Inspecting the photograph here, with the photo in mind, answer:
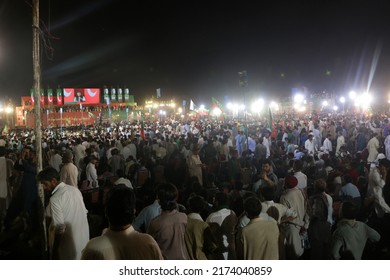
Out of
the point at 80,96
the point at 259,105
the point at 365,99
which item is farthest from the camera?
the point at 80,96

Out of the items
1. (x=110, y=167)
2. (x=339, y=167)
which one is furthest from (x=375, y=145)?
(x=110, y=167)

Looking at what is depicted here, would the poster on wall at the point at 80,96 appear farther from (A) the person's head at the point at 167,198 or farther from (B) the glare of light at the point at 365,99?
(A) the person's head at the point at 167,198

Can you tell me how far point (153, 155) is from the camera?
1301 cm

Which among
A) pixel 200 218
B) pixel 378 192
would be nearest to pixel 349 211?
pixel 200 218

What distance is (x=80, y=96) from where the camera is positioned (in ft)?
181

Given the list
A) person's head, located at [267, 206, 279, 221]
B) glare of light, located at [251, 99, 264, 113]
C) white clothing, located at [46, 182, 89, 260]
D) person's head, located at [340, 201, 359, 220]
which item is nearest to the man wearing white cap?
person's head, located at [267, 206, 279, 221]

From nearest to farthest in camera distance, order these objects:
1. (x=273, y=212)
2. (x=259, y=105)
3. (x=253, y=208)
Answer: (x=253, y=208) < (x=273, y=212) < (x=259, y=105)

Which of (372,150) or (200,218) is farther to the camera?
(372,150)

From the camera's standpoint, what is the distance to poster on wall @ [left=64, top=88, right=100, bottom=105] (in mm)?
55844

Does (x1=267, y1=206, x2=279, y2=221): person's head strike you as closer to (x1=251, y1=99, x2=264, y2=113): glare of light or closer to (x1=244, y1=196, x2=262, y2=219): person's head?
(x1=244, y1=196, x2=262, y2=219): person's head

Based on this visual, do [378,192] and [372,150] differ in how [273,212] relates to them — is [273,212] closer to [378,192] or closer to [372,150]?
[378,192]

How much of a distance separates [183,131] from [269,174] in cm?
1607

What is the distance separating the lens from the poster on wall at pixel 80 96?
55.8m

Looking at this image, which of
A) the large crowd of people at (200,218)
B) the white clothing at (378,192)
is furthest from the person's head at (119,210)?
the white clothing at (378,192)
